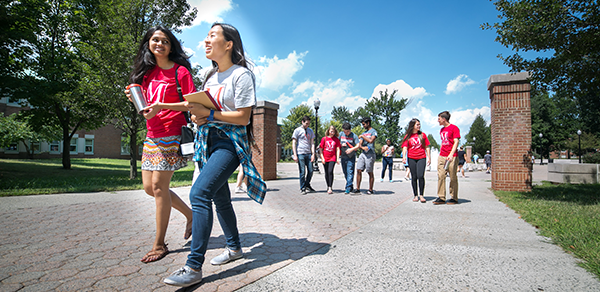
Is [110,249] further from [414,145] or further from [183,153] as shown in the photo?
[414,145]

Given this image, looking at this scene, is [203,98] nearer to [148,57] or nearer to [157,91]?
[157,91]

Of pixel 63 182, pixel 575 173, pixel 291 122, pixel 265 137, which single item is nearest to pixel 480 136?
pixel 291 122

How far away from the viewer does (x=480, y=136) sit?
87.0 meters

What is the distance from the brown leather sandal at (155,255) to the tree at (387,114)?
61.8m

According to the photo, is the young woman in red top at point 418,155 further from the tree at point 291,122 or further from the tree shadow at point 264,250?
the tree at point 291,122

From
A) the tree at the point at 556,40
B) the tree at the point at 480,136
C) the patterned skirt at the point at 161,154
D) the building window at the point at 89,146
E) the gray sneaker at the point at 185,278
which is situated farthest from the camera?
the tree at the point at 480,136

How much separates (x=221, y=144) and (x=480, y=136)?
99637 millimetres

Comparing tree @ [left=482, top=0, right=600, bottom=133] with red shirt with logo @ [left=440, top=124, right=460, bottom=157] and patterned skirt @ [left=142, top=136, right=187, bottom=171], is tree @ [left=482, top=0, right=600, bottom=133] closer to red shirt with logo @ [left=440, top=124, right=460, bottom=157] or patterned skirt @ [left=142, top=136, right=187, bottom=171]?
red shirt with logo @ [left=440, top=124, right=460, bottom=157]

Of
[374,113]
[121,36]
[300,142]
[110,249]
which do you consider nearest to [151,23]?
[121,36]

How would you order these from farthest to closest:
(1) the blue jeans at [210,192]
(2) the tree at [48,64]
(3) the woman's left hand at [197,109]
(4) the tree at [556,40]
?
1. (2) the tree at [48,64]
2. (4) the tree at [556,40]
3. (3) the woman's left hand at [197,109]
4. (1) the blue jeans at [210,192]

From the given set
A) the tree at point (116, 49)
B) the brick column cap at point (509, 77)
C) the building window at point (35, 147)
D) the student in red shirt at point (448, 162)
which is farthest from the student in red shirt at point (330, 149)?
the building window at point (35, 147)

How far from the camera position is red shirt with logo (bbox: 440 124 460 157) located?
255 inches

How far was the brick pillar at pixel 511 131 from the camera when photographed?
8.16 m

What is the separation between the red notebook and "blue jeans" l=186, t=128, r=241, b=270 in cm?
22
